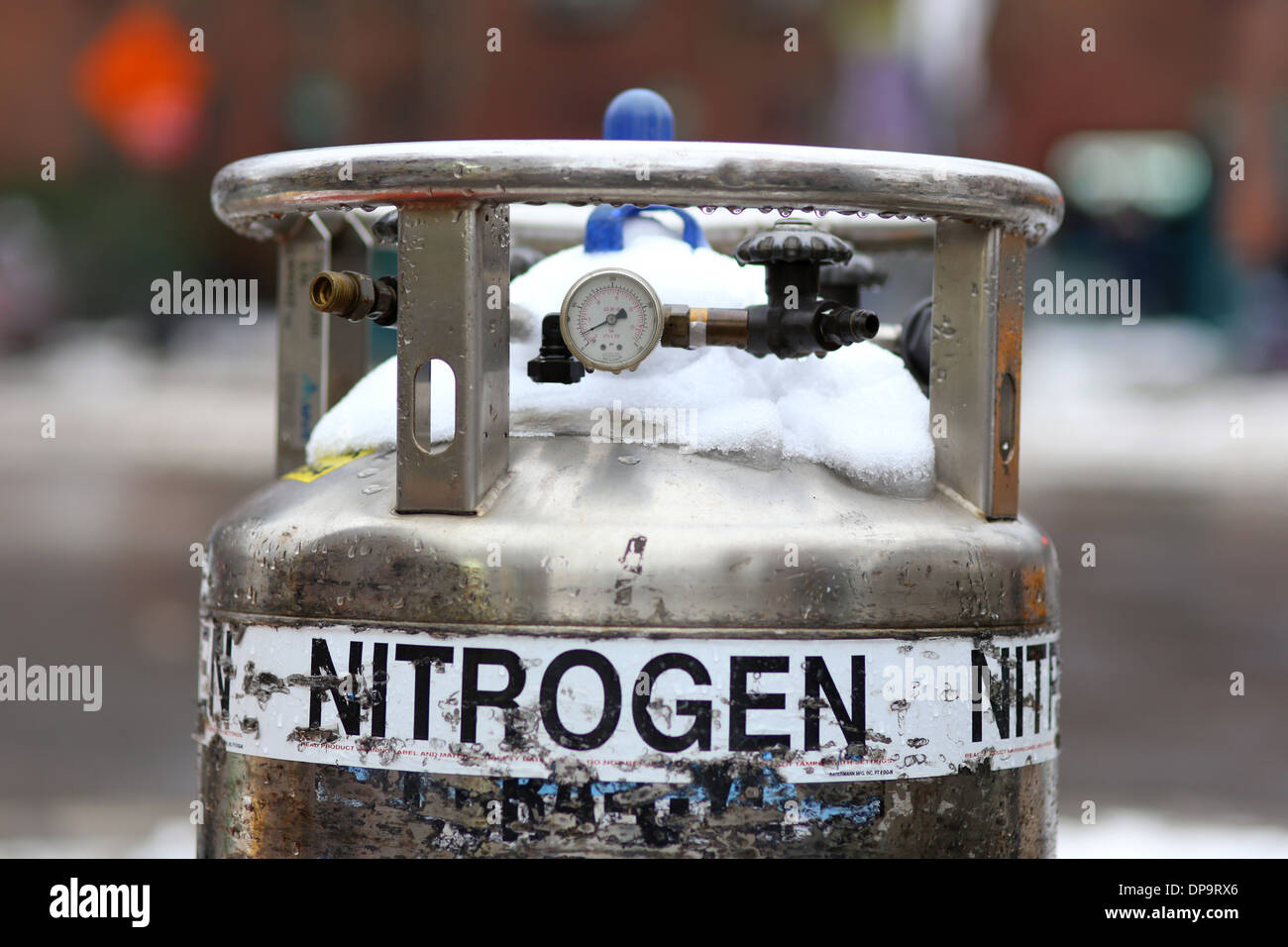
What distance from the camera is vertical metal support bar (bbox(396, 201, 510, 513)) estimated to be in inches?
65.2

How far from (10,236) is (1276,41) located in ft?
59.1

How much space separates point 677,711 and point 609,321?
1.49 feet

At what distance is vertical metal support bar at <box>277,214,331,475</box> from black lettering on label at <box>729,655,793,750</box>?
886mm

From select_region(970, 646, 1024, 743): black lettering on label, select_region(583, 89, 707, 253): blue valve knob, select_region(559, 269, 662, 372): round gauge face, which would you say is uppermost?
select_region(583, 89, 707, 253): blue valve knob

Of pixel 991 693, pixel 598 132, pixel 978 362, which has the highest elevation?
pixel 598 132

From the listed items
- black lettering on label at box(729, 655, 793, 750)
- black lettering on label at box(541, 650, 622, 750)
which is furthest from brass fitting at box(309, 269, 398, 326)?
black lettering on label at box(729, 655, 793, 750)

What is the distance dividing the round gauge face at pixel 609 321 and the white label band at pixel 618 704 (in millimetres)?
334

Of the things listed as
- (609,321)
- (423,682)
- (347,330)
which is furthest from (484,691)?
(347,330)

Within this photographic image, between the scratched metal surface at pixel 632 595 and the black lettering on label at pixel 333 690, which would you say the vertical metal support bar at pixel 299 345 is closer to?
the scratched metal surface at pixel 632 595

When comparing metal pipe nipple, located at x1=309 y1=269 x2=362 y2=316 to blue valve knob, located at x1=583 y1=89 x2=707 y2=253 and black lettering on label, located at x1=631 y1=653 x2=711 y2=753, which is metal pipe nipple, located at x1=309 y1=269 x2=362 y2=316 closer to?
blue valve knob, located at x1=583 y1=89 x2=707 y2=253

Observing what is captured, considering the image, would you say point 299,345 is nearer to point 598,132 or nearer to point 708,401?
point 708,401

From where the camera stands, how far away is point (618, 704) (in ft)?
5.36

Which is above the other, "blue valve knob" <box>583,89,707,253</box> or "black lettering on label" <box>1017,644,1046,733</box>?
"blue valve knob" <box>583,89,707,253</box>

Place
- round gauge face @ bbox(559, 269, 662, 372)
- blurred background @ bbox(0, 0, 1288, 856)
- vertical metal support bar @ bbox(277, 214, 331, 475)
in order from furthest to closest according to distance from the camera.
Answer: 1. blurred background @ bbox(0, 0, 1288, 856)
2. vertical metal support bar @ bbox(277, 214, 331, 475)
3. round gauge face @ bbox(559, 269, 662, 372)
